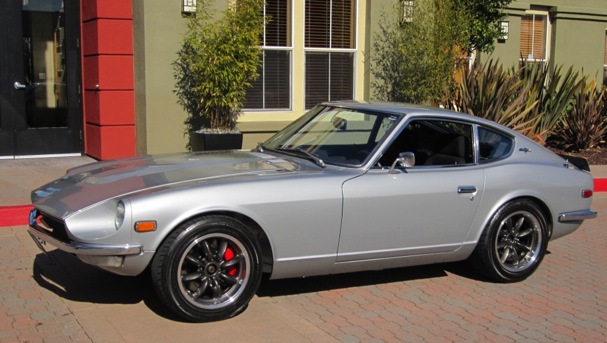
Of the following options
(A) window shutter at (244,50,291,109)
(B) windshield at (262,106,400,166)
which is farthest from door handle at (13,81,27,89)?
(B) windshield at (262,106,400,166)

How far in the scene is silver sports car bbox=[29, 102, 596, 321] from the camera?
16.1 feet

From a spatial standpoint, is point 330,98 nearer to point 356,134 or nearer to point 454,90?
point 454,90

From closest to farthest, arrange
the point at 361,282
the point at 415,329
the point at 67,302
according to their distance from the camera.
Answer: the point at 415,329 < the point at 67,302 < the point at 361,282

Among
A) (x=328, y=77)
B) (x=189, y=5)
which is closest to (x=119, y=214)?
(x=189, y=5)

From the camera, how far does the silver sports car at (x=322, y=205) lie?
4.89 meters

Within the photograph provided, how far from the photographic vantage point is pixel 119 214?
4.83 meters

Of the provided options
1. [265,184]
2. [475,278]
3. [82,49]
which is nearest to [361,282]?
[475,278]

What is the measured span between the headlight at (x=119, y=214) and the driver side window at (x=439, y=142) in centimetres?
252

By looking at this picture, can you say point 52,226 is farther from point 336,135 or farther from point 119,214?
point 336,135

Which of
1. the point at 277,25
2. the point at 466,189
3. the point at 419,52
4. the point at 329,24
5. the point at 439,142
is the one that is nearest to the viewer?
the point at 466,189

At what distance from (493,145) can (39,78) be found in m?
8.15

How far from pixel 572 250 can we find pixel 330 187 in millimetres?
3578

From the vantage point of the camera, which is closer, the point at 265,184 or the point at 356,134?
the point at 265,184

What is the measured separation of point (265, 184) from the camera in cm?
524
